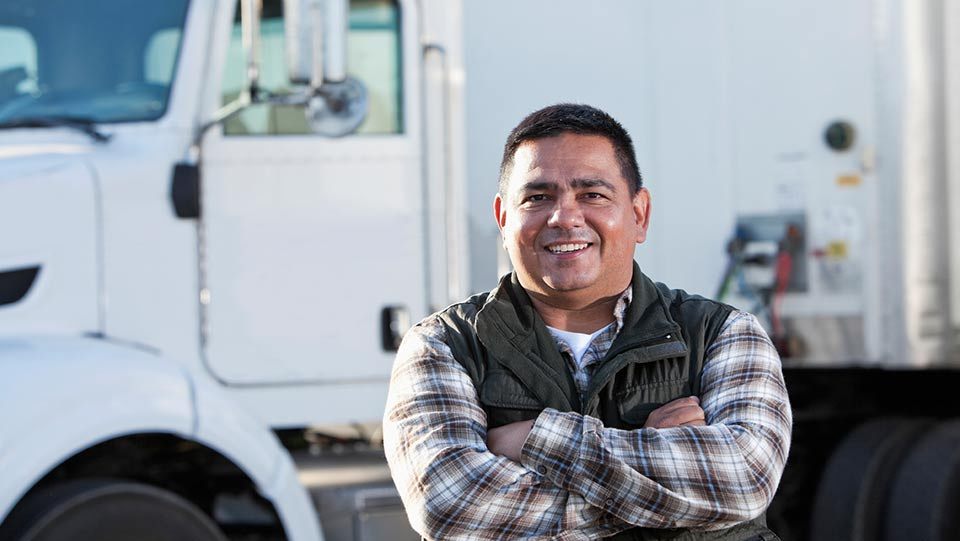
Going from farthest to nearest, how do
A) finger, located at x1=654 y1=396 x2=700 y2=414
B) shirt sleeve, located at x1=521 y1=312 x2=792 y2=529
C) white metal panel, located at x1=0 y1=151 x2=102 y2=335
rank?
white metal panel, located at x1=0 y1=151 x2=102 y2=335
finger, located at x1=654 y1=396 x2=700 y2=414
shirt sleeve, located at x1=521 y1=312 x2=792 y2=529

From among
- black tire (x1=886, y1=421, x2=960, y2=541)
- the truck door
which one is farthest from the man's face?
black tire (x1=886, y1=421, x2=960, y2=541)

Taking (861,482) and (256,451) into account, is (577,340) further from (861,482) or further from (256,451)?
(861,482)

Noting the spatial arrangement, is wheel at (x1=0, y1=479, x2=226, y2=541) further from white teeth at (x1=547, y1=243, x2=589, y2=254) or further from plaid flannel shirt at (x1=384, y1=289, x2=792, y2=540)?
white teeth at (x1=547, y1=243, x2=589, y2=254)

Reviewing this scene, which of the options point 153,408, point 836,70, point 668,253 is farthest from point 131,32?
point 836,70

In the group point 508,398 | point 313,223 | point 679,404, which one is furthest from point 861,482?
point 508,398

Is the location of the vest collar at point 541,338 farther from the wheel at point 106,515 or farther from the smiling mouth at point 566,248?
the wheel at point 106,515

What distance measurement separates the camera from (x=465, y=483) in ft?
6.36

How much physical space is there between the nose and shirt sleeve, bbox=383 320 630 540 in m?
0.31

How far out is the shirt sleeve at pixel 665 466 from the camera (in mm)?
1898

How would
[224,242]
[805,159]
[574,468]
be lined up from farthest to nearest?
[805,159] < [224,242] < [574,468]

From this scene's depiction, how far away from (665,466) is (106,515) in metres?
2.01

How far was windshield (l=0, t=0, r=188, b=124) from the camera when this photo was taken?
3861 mm

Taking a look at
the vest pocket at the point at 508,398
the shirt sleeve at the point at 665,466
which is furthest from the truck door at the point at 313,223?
the shirt sleeve at the point at 665,466

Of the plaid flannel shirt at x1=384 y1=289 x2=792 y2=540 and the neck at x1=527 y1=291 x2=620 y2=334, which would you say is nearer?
the plaid flannel shirt at x1=384 y1=289 x2=792 y2=540
